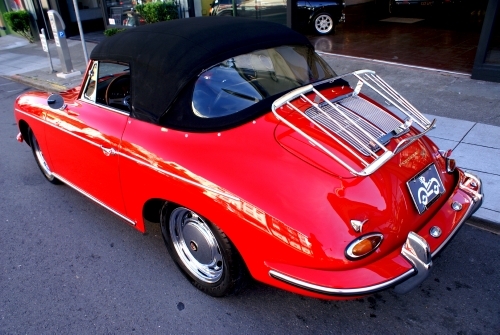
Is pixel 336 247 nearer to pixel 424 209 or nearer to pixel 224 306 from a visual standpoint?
pixel 424 209

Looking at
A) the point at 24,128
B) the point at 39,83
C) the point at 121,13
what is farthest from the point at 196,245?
the point at 121,13

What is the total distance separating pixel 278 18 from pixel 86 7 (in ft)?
30.3

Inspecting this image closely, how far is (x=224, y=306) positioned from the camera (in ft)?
9.68

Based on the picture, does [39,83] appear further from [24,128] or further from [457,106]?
[457,106]

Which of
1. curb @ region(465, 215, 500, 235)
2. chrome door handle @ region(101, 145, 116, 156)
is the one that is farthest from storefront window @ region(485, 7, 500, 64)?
chrome door handle @ region(101, 145, 116, 156)

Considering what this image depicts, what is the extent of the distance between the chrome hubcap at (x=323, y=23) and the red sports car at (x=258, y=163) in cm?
854

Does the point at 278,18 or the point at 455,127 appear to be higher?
the point at 278,18

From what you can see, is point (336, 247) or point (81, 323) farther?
point (81, 323)

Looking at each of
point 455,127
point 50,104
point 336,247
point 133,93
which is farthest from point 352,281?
point 455,127

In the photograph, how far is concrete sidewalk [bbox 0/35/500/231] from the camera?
4.21 metres

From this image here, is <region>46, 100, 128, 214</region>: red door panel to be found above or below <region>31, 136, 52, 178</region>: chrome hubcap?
above

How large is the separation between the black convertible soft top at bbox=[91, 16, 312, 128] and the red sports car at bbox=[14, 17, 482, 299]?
0.01m

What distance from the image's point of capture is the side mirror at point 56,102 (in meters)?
3.73

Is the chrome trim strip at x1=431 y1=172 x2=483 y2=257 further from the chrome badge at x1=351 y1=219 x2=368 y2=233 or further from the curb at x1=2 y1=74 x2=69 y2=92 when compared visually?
the curb at x1=2 y1=74 x2=69 y2=92
